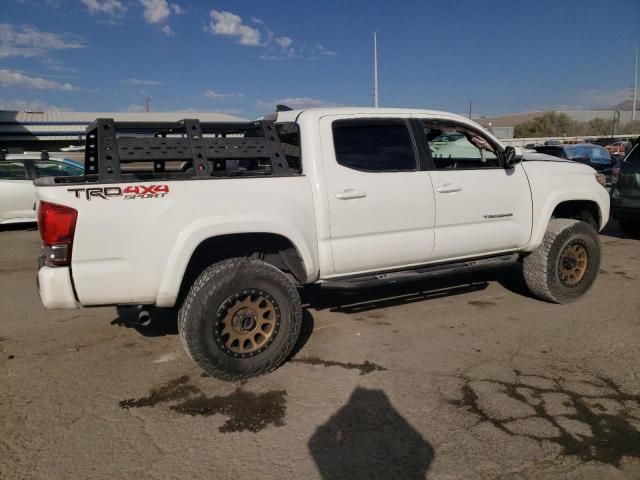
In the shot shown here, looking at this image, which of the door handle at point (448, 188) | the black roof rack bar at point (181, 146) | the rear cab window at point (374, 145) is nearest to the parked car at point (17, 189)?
the black roof rack bar at point (181, 146)

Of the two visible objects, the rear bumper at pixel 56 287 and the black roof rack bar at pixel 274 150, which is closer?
the rear bumper at pixel 56 287

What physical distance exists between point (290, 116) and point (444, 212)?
1.62 metres

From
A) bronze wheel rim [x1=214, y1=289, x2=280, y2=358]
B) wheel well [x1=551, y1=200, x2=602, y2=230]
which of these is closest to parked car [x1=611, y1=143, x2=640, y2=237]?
wheel well [x1=551, y1=200, x2=602, y2=230]

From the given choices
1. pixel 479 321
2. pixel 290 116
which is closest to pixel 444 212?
pixel 479 321

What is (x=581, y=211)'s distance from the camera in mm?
5723

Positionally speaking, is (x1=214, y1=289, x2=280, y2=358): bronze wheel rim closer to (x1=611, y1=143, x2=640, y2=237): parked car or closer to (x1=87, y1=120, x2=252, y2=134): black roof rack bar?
(x1=87, y1=120, x2=252, y2=134): black roof rack bar

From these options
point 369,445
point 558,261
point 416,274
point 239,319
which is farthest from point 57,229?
point 558,261

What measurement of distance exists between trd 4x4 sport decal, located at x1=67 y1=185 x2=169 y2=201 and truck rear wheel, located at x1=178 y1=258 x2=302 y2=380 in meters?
0.68

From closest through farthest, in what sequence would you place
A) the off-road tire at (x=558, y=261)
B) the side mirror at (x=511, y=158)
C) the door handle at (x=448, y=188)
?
the door handle at (x=448, y=188)
the side mirror at (x=511, y=158)
the off-road tire at (x=558, y=261)

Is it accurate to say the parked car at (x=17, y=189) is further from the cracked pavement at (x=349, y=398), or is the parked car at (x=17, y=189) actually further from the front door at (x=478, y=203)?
the front door at (x=478, y=203)

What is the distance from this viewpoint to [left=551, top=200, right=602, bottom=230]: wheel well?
564cm

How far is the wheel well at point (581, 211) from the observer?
18.5ft

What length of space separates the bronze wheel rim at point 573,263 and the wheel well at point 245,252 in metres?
3.00

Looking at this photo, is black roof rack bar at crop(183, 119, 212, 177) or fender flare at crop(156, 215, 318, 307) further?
black roof rack bar at crop(183, 119, 212, 177)
